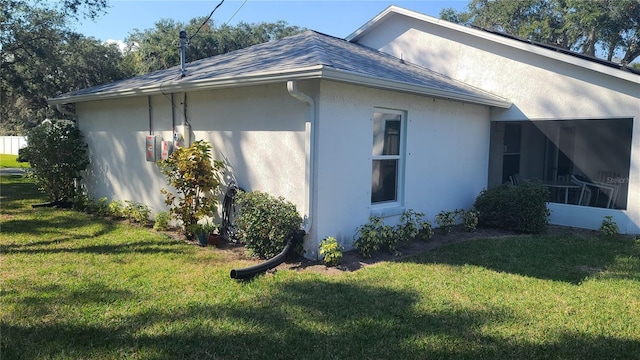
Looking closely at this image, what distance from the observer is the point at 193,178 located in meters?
6.58

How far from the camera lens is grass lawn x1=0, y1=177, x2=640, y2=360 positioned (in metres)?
3.47

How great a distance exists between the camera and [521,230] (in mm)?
8031

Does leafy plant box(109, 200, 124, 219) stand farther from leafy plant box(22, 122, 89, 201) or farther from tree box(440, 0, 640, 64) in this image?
tree box(440, 0, 640, 64)

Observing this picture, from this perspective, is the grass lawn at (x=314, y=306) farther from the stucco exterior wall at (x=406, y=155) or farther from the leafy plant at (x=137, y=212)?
the leafy plant at (x=137, y=212)

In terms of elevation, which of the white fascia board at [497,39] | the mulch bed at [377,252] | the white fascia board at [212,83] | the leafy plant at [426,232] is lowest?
the mulch bed at [377,252]

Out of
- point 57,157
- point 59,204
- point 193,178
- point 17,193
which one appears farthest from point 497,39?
point 17,193

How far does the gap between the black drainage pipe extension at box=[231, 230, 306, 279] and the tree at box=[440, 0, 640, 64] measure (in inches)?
706

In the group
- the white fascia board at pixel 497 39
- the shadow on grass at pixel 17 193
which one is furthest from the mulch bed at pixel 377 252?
the shadow on grass at pixel 17 193

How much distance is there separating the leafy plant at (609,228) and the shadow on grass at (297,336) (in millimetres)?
4951

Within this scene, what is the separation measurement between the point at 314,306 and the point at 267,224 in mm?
1690

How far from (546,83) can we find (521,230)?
304cm

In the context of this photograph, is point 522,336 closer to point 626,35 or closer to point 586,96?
point 586,96

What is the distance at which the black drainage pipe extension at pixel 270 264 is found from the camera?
16.3 ft

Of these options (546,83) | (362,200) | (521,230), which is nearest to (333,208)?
(362,200)
